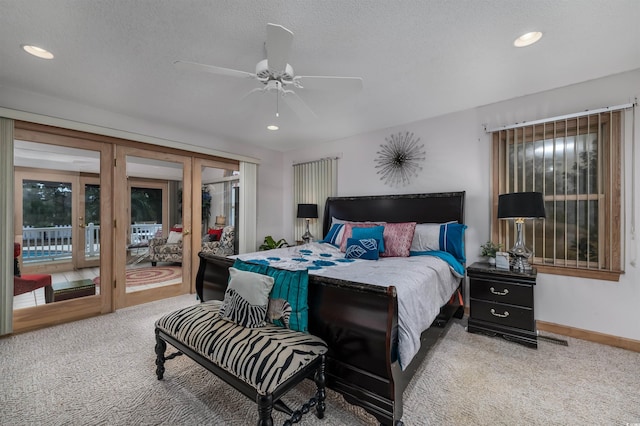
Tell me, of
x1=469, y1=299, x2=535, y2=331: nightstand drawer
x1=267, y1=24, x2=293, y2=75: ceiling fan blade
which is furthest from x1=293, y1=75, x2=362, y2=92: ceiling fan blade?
x1=469, y1=299, x2=535, y2=331: nightstand drawer

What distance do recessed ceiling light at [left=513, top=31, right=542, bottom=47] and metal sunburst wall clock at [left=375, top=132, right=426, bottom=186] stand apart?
1.67m

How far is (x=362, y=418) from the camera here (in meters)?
1.66

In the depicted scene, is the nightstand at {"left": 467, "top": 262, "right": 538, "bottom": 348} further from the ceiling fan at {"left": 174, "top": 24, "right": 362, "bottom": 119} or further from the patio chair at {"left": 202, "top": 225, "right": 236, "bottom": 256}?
the patio chair at {"left": 202, "top": 225, "right": 236, "bottom": 256}

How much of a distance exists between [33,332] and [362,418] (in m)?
3.47

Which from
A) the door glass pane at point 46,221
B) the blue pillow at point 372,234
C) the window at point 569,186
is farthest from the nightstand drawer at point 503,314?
the door glass pane at point 46,221

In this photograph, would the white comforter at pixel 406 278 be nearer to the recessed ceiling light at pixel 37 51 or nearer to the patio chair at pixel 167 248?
the patio chair at pixel 167 248

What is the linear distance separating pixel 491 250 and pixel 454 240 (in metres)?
0.38

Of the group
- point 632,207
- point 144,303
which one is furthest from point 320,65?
point 144,303

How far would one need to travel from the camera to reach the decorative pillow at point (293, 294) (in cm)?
181

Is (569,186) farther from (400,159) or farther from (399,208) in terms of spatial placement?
(400,159)

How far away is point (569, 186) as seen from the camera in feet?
9.07

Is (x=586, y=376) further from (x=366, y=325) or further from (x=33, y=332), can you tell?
(x=33, y=332)

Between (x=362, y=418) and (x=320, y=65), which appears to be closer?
(x=362, y=418)

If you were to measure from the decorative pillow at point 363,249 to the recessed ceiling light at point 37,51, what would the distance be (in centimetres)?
312
